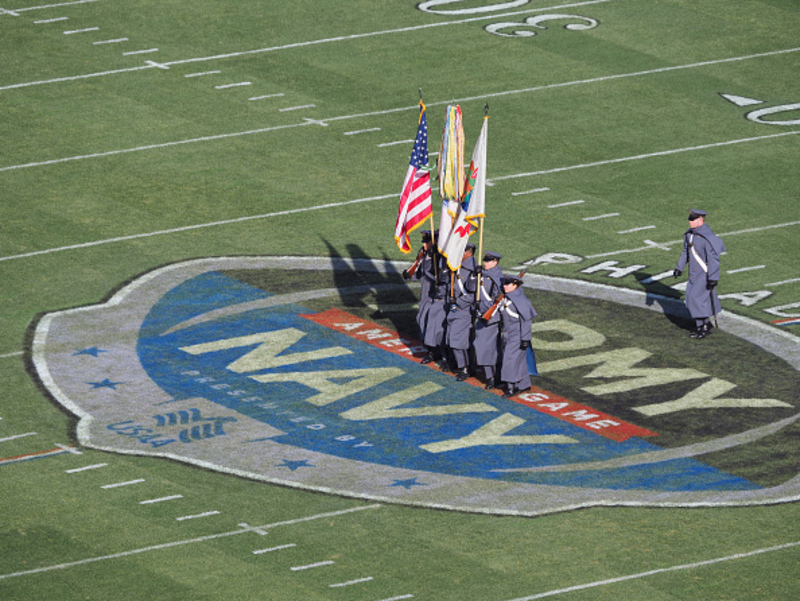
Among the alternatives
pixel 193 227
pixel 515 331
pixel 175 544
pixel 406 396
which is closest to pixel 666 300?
pixel 515 331

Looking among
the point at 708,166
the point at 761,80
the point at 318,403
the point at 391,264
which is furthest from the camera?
the point at 761,80

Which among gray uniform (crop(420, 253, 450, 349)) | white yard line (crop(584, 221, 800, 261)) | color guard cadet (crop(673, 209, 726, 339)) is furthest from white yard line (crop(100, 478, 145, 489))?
white yard line (crop(584, 221, 800, 261))

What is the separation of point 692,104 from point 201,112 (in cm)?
1174

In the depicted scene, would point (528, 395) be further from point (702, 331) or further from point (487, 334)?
point (702, 331)

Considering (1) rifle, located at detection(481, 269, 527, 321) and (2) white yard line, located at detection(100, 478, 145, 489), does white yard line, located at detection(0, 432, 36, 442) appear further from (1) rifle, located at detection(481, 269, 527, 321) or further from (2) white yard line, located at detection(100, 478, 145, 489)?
(1) rifle, located at detection(481, 269, 527, 321)

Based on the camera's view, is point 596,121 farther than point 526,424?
Yes

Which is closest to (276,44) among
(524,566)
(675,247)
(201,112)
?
(201,112)

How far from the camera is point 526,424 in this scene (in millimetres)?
24531

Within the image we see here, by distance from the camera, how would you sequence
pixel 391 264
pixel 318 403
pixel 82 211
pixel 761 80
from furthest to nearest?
pixel 761 80, pixel 82 211, pixel 391 264, pixel 318 403

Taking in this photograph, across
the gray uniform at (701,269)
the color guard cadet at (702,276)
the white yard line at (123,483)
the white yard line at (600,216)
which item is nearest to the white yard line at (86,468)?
the white yard line at (123,483)

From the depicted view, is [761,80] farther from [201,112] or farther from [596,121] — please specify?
[201,112]

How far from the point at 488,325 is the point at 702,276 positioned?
442 cm

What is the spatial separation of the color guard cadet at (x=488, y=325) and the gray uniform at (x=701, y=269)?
3.71 metres

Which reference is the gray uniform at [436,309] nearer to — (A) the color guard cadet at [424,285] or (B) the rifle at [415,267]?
(A) the color guard cadet at [424,285]
